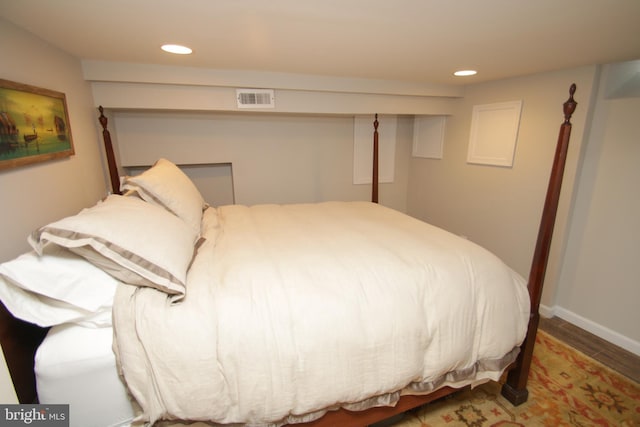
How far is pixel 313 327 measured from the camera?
117 centimetres

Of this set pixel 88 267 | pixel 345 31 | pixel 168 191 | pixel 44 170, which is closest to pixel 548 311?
pixel 345 31

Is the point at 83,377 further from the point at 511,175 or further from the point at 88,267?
the point at 511,175

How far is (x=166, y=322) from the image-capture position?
1.07 meters

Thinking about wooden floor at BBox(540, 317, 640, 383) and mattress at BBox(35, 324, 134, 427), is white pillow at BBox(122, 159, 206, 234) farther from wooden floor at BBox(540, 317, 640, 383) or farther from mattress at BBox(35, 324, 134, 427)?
wooden floor at BBox(540, 317, 640, 383)

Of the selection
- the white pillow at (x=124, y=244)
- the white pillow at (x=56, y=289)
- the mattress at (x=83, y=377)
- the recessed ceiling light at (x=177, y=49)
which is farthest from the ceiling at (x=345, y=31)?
the mattress at (x=83, y=377)

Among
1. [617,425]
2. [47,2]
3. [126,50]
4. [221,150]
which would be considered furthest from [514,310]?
[221,150]

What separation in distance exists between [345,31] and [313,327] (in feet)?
4.67

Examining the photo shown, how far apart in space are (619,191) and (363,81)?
213cm

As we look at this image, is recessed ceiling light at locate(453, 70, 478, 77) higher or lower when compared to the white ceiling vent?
higher

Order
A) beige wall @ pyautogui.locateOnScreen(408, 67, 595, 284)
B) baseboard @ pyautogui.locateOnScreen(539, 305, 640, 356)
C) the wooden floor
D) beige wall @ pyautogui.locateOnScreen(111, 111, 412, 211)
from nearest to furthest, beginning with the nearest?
the wooden floor
baseboard @ pyautogui.locateOnScreen(539, 305, 640, 356)
beige wall @ pyautogui.locateOnScreen(408, 67, 595, 284)
beige wall @ pyautogui.locateOnScreen(111, 111, 412, 211)

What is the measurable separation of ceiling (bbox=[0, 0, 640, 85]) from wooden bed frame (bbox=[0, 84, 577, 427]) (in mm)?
425

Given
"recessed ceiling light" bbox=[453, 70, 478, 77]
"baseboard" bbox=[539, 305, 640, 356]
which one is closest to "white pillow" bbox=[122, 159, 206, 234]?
"recessed ceiling light" bbox=[453, 70, 478, 77]

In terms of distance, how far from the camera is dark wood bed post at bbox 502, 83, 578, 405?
1.38m

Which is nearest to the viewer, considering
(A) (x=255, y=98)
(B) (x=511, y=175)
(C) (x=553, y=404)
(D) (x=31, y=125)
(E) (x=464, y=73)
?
(D) (x=31, y=125)
